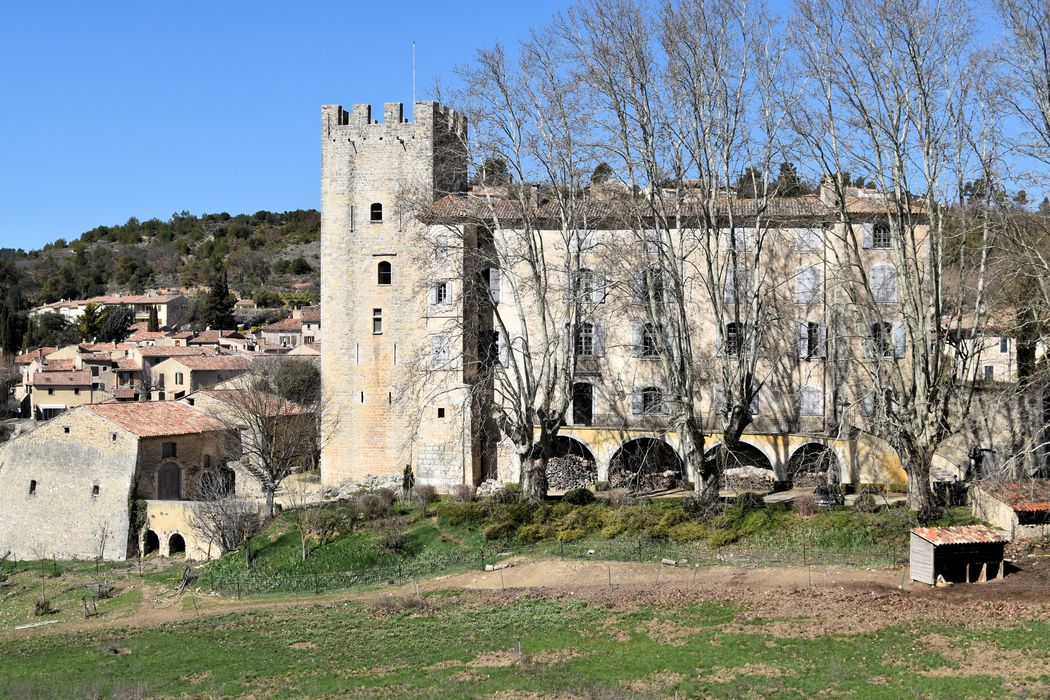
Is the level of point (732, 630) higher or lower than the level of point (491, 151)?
lower

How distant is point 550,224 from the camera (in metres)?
40.4

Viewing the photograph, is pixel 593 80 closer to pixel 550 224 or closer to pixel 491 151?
pixel 491 151

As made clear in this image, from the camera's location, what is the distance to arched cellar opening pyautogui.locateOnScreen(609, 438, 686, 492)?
38406mm

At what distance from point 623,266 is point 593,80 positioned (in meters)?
7.91

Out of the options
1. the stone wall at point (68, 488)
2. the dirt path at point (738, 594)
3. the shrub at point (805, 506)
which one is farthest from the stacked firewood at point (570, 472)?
the stone wall at point (68, 488)

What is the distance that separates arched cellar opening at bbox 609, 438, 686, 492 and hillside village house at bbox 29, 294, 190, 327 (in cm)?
9224

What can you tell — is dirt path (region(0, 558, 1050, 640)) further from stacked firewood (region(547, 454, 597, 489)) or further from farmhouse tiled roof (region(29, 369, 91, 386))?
farmhouse tiled roof (region(29, 369, 91, 386))

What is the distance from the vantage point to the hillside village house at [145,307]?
122500 millimetres

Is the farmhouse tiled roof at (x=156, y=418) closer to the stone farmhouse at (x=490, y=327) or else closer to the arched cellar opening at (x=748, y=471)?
the stone farmhouse at (x=490, y=327)

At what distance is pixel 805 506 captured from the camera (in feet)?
103

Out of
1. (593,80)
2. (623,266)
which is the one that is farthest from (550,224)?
(593,80)

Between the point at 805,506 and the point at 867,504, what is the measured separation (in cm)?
179

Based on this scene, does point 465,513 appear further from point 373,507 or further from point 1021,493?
point 1021,493

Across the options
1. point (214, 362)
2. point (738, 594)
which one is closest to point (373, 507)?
point (738, 594)
